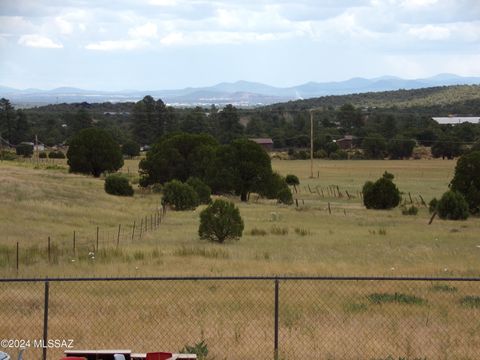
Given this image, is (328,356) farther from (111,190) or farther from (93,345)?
(111,190)

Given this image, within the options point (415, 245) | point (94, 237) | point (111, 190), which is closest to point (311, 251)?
point (415, 245)

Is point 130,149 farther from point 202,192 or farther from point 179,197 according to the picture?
point 179,197

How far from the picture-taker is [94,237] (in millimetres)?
31000

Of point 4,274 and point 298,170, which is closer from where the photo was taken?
point 4,274

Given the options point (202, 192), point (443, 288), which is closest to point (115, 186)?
point (202, 192)

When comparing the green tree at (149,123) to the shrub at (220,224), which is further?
the green tree at (149,123)

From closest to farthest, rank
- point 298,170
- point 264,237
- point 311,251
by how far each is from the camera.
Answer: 1. point 311,251
2. point 264,237
3. point 298,170

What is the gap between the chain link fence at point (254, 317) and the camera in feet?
37.6

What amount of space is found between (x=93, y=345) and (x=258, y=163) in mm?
45614

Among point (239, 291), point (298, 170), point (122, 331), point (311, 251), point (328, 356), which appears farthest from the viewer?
point (298, 170)

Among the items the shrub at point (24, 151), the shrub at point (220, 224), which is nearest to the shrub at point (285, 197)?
the shrub at point (220, 224)

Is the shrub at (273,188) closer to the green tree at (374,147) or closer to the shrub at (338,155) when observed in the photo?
the shrub at (338,155)

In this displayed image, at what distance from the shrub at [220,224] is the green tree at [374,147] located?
3575 inches

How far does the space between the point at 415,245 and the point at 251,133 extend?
121203mm
